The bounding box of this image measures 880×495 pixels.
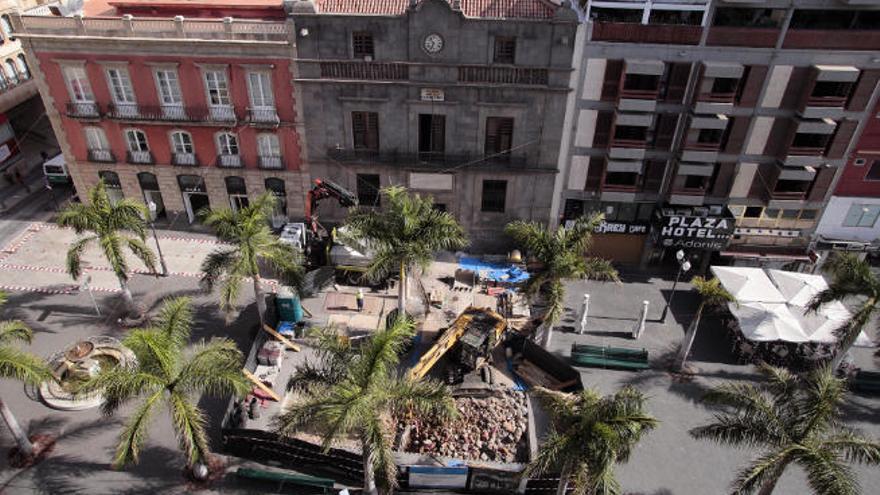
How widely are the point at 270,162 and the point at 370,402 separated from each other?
Answer: 85.7 ft

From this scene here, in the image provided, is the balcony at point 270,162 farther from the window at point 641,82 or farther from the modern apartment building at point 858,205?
the modern apartment building at point 858,205

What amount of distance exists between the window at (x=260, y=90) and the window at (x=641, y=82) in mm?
23238

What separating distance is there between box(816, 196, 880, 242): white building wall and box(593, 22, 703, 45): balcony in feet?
53.3

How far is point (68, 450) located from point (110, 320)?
9916mm

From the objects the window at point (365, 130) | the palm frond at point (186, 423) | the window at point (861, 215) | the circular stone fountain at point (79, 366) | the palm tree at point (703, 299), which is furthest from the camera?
the window at point (861, 215)

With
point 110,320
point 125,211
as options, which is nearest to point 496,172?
point 125,211

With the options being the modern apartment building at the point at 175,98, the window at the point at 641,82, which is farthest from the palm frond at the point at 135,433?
the window at the point at 641,82

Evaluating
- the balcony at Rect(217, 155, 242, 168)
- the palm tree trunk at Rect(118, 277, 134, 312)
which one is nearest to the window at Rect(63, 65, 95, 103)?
the balcony at Rect(217, 155, 242, 168)

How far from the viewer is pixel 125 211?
3412 cm

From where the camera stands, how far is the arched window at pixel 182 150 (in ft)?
142

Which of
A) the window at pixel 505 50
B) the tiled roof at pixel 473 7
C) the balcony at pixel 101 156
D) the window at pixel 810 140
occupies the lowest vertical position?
the balcony at pixel 101 156

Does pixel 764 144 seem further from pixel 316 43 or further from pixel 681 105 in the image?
pixel 316 43

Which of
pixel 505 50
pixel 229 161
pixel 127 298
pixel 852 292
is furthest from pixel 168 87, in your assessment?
pixel 852 292

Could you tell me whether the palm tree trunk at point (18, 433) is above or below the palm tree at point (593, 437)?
below
